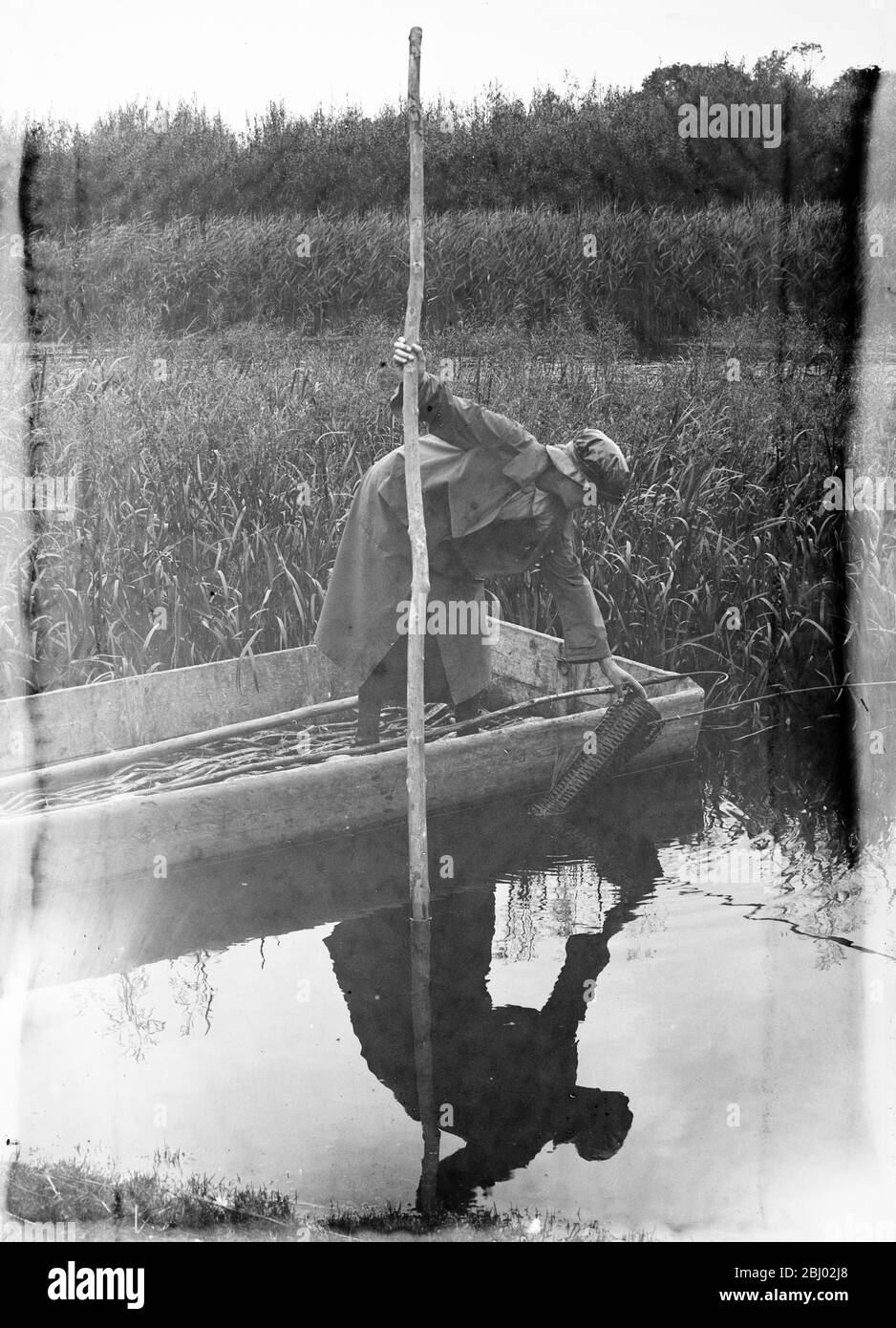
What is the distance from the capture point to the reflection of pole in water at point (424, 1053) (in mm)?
2949

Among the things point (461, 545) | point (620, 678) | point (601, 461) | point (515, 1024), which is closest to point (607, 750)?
point (620, 678)

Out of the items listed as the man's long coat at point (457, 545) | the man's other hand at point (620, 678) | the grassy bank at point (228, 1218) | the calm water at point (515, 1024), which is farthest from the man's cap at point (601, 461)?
the grassy bank at point (228, 1218)

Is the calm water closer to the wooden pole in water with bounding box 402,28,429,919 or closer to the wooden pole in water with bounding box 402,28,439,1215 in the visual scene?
the wooden pole in water with bounding box 402,28,439,1215

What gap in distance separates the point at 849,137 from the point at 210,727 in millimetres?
4933

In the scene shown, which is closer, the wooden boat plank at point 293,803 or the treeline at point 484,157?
the wooden boat plank at point 293,803

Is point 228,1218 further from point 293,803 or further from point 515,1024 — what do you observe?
point 293,803

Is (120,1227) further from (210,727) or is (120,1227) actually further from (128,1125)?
(210,727)

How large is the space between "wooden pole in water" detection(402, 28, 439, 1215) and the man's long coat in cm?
55

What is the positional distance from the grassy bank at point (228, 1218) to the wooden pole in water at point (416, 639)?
19.1 inches

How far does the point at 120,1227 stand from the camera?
2.81 meters

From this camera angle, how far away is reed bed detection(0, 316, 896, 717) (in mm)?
5621

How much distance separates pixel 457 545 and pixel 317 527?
1340 millimetres

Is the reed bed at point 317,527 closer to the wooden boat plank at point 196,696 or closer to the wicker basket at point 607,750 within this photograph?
the wooden boat plank at point 196,696
